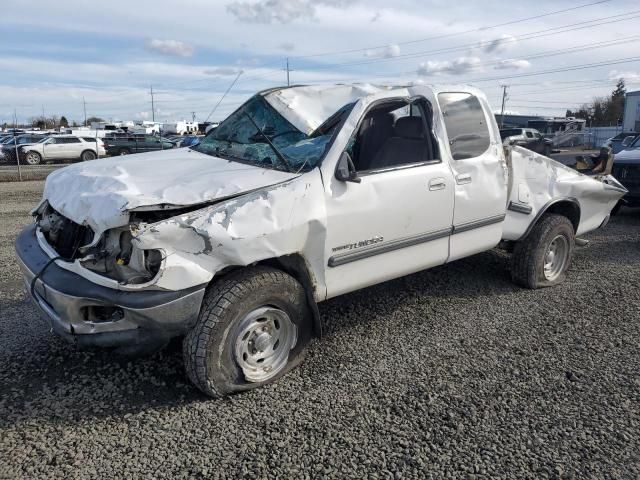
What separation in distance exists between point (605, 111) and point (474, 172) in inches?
2943

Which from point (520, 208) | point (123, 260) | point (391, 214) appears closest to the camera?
point (123, 260)

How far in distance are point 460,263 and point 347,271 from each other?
2.86m

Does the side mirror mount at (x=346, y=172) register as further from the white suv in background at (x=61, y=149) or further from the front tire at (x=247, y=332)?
the white suv in background at (x=61, y=149)

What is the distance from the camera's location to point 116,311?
9.79 feet

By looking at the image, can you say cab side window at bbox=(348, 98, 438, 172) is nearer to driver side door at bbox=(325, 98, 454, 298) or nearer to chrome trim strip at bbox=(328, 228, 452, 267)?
driver side door at bbox=(325, 98, 454, 298)

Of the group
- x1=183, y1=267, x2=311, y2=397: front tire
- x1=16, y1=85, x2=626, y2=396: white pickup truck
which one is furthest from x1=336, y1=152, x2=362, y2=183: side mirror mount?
x1=183, y1=267, x2=311, y2=397: front tire

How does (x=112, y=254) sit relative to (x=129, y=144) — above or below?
above


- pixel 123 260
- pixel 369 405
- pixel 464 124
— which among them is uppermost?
pixel 464 124

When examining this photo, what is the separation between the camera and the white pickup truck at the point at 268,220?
9.50 ft

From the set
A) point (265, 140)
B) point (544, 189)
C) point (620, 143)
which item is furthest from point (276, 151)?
point (620, 143)

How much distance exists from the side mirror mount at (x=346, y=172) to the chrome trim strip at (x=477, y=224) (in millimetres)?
1238

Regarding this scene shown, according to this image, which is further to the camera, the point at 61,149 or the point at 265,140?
the point at 61,149

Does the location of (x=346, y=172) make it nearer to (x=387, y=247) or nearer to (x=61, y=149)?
(x=387, y=247)

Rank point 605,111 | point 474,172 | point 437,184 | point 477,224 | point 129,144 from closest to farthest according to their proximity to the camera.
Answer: point 437,184
point 474,172
point 477,224
point 129,144
point 605,111
